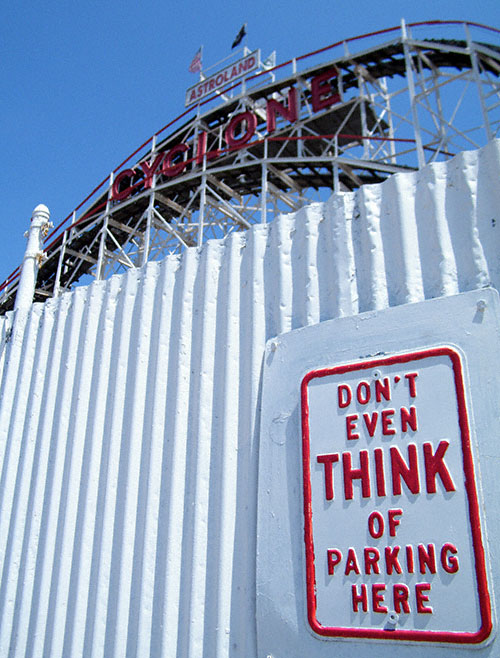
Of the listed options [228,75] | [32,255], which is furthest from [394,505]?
[228,75]

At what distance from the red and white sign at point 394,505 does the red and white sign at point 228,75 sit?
19628 millimetres

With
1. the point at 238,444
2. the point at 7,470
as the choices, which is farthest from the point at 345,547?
the point at 7,470

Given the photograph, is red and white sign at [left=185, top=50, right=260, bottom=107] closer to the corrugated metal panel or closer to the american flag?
the american flag

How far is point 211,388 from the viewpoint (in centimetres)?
356

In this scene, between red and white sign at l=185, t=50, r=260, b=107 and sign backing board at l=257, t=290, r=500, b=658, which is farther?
red and white sign at l=185, t=50, r=260, b=107

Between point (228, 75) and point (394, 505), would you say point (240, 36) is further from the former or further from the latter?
point (394, 505)

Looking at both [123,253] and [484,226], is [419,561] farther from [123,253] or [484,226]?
[123,253]

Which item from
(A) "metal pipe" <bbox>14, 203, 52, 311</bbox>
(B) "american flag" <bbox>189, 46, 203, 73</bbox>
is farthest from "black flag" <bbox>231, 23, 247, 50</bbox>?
(A) "metal pipe" <bbox>14, 203, 52, 311</bbox>

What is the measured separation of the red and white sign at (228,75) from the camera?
20641 mm

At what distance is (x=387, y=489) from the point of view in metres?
2.67

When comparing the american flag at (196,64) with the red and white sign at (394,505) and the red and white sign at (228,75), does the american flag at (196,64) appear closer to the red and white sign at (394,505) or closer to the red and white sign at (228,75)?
the red and white sign at (228,75)

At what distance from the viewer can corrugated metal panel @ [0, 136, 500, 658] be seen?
304 cm

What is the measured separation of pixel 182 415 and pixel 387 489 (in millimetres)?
1469

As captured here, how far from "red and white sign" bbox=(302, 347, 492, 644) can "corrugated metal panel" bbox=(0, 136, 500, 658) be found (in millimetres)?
453
